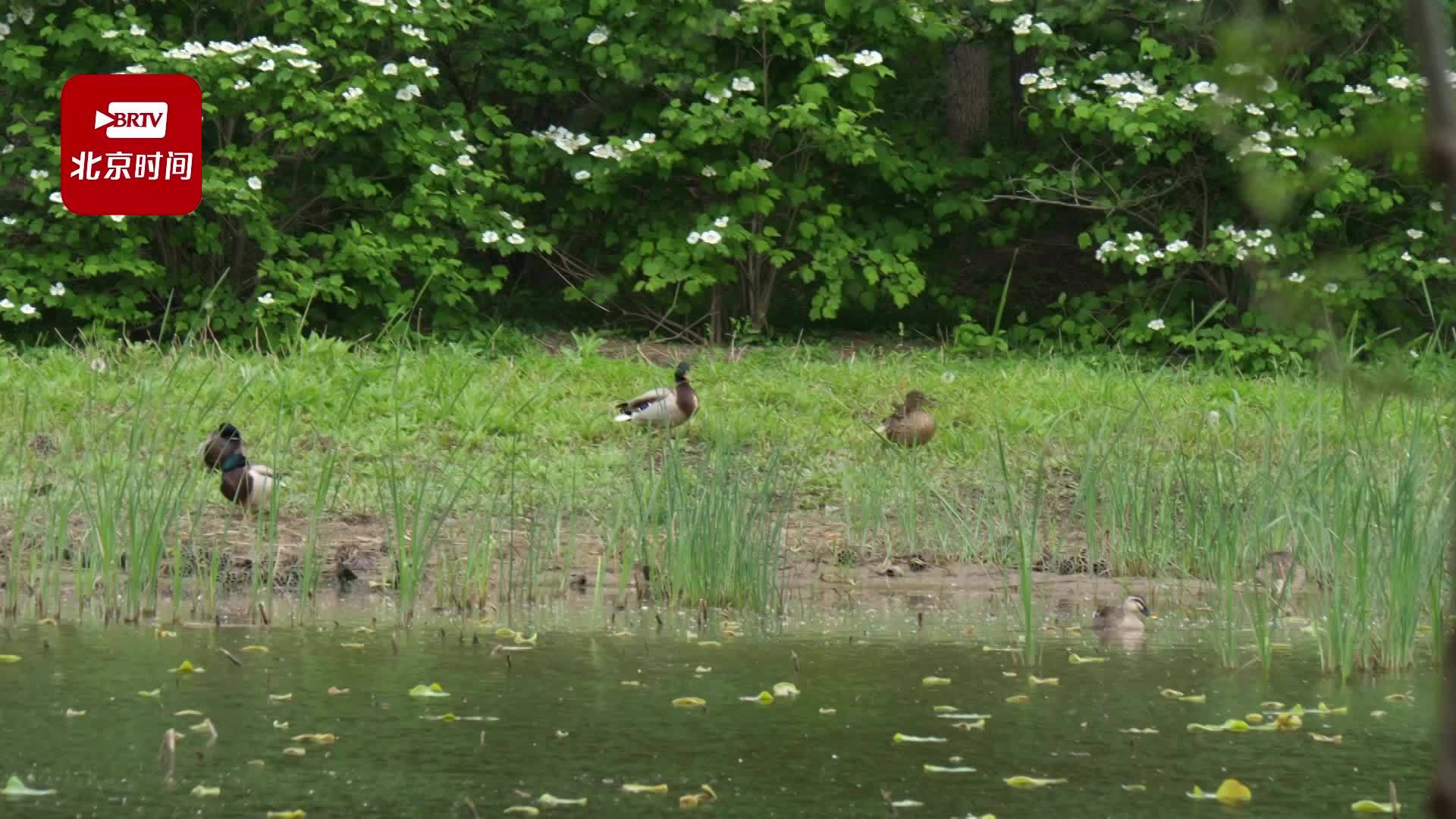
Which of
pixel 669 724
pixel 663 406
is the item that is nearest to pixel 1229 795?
pixel 669 724

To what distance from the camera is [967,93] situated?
46.5 feet

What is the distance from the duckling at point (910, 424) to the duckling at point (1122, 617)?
9.46ft

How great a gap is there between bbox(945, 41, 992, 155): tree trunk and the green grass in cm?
244

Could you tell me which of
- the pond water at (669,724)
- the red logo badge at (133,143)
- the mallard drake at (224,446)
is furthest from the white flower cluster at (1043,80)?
the pond water at (669,724)

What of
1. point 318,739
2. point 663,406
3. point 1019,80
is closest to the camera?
point 318,739

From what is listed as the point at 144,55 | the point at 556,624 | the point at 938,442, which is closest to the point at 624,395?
the point at 938,442

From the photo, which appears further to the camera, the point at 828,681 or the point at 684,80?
the point at 684,80

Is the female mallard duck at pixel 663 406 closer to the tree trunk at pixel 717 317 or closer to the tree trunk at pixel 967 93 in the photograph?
the tree trunk at pixel 717 317

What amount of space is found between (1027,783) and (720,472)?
2.39m

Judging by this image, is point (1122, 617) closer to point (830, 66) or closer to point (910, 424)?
point (910, 424)

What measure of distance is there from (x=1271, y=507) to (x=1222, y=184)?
7432 millimetres

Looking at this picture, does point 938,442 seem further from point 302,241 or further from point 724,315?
point 302,241

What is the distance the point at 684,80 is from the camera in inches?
493

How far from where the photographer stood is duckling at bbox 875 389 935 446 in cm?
871
